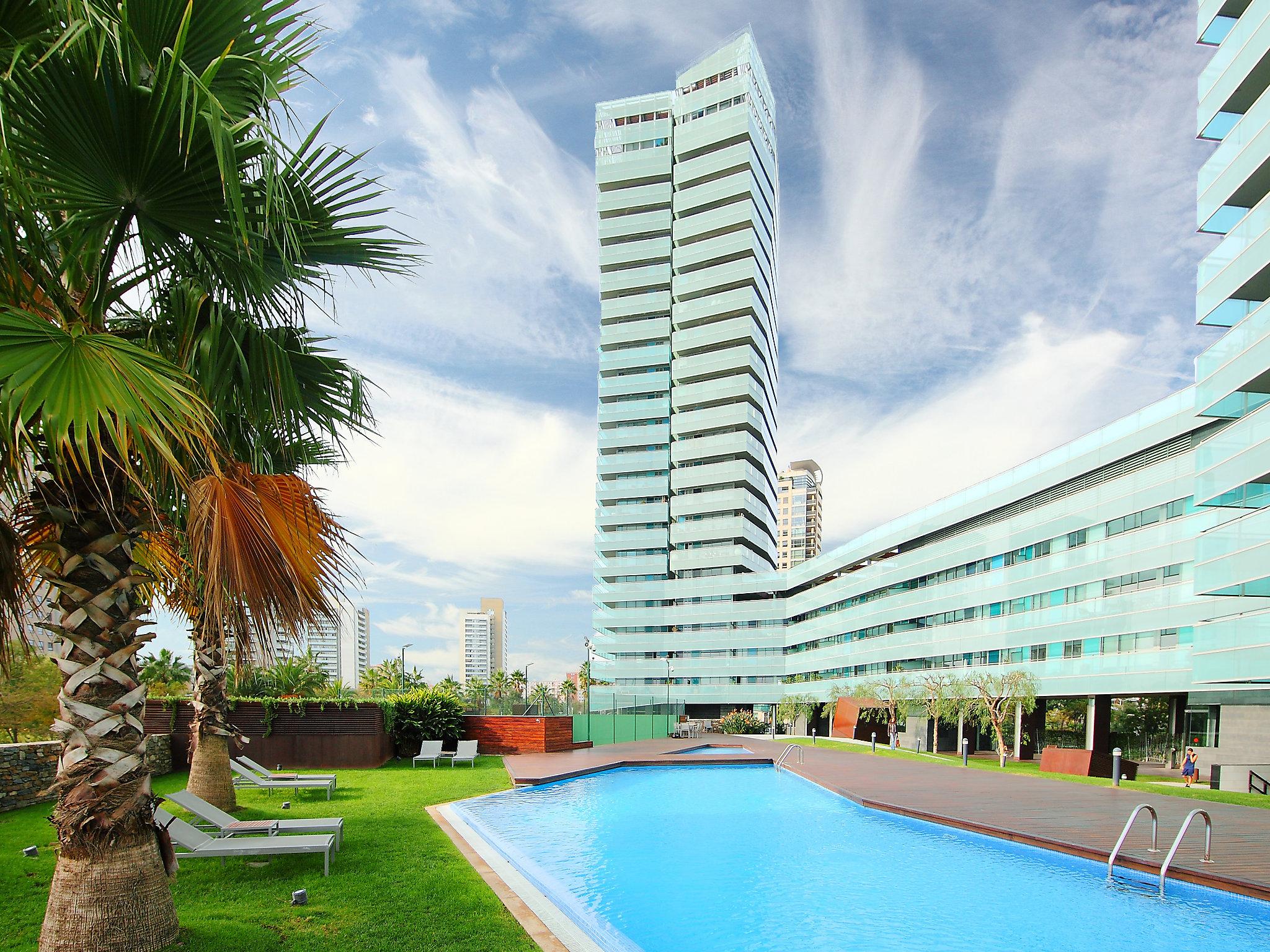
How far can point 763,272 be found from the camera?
323ft

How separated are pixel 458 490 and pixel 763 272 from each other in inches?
3305

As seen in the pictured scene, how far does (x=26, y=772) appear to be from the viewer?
13.1m

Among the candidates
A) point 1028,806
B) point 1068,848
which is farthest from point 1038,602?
point 1068,848

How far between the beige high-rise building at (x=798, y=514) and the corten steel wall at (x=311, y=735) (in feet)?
568

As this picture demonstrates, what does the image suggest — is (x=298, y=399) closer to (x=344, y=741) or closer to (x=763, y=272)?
(x=344, y=741)

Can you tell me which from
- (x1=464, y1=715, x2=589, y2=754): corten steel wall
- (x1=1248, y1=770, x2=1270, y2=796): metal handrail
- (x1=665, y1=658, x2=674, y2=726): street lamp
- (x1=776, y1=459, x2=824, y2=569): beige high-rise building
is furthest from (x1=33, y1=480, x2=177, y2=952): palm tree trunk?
(x1=776, y1=459, x2=824, y2=569): beige high-rise building

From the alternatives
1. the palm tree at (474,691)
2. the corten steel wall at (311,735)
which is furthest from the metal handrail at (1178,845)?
the palm tree at (474,691)

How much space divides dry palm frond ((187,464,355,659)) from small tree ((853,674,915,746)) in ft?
133

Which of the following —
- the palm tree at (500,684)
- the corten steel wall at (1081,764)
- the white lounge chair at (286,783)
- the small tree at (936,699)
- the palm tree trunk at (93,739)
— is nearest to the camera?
the palm tree trunk at (93,739)

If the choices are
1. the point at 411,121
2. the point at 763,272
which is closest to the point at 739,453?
the point at 763,272

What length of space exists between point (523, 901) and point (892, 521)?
55.8 m

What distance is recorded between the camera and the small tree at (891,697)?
145ft

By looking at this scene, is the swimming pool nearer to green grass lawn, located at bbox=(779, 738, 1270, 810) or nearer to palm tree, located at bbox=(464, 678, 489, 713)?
green grass lawn, located at bbox=(779, 738, 1270, 810)

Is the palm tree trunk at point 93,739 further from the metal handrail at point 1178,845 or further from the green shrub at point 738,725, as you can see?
the green shrub at point 738,725
